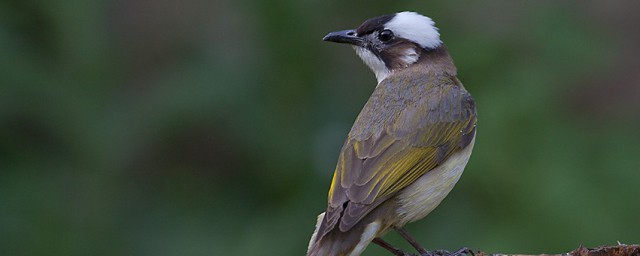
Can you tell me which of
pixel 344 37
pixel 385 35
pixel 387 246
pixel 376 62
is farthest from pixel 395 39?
pixel 387 246

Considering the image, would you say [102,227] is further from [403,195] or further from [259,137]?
[403,195]

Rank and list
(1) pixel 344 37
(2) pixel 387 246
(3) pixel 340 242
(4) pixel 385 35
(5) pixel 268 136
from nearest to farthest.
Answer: (3) pixel 340 242 < (2) pixel 387 246 < (1) pixel 344 37 < (4) pixel 385 35 < (5) pixel 268 136

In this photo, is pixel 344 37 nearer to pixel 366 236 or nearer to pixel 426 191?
pixel 426 191

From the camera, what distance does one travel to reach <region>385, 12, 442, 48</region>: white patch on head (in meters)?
6.77

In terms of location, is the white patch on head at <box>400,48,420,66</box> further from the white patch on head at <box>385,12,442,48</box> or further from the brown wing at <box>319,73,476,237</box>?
the brown wing at <box>319,73,476,237</box>

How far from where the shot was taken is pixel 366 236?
228 inches

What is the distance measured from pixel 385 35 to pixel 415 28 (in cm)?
18

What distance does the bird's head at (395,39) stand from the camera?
267 inches

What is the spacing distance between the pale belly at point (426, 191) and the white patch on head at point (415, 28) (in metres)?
0.87

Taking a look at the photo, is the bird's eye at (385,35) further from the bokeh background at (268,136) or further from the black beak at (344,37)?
the bokeh background at (268,136)

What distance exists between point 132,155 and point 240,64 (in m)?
0.95

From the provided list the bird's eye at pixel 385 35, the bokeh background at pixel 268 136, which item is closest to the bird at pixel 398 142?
the bird's eye at pixel 385 35

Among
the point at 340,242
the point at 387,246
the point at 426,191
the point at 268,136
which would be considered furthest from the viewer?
the point at 268,136

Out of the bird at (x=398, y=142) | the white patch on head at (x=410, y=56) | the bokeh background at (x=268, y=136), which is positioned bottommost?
the bokeh background at (x=268, y=136)
